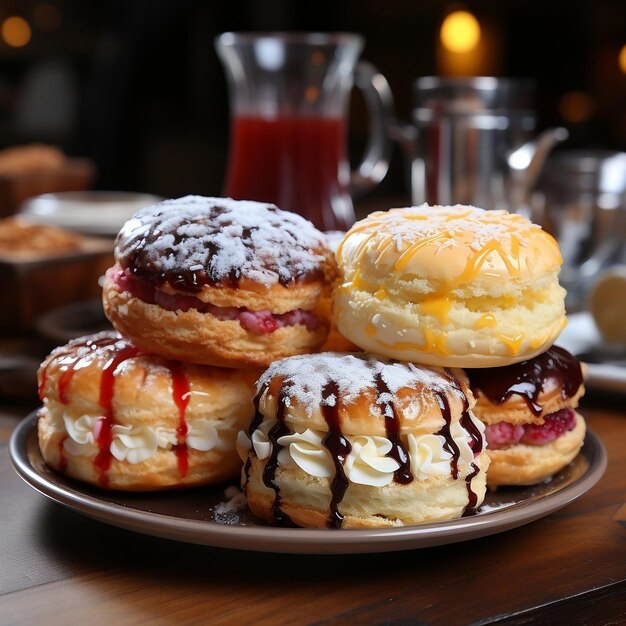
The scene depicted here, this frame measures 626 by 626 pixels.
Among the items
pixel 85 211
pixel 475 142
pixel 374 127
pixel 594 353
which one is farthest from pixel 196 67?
pixel 594 353

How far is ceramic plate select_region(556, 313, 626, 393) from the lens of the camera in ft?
5.05

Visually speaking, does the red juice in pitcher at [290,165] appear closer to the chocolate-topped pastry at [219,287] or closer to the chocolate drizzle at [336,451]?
the chocolate-topped pastry at [219,287]

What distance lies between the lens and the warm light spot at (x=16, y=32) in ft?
19.2

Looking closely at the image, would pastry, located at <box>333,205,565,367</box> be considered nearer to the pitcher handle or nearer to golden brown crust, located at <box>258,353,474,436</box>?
golden brown crust, located at <box>258,353,474,436</box>

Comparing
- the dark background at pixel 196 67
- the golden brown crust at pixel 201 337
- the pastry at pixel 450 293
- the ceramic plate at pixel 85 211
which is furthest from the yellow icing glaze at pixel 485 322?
the dark background at pixel 196 67

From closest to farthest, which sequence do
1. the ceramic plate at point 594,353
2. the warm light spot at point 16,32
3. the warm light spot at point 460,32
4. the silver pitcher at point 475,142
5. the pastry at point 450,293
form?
the pastry at point 450,293
the ceramic plate at point 594,353
the silver pitcher at point 475,142
the warm light spot at point 460,32
the warm light spot at point 16,32

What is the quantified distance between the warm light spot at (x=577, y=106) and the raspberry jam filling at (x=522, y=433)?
3.59 metres

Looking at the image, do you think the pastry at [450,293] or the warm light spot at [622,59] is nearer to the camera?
the pastry at [450,293]

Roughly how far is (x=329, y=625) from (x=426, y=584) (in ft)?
0.41

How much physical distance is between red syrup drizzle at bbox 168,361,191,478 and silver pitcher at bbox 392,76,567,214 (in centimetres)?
136

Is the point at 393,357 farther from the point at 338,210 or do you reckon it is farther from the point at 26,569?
the point at 338,210

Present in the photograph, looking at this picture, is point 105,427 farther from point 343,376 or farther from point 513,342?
point 513,342

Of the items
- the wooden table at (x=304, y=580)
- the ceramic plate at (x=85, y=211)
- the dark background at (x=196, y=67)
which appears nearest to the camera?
the wooden table at (x=304, y=580)

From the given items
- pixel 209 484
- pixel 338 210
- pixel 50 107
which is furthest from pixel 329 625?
pixel 50 107
